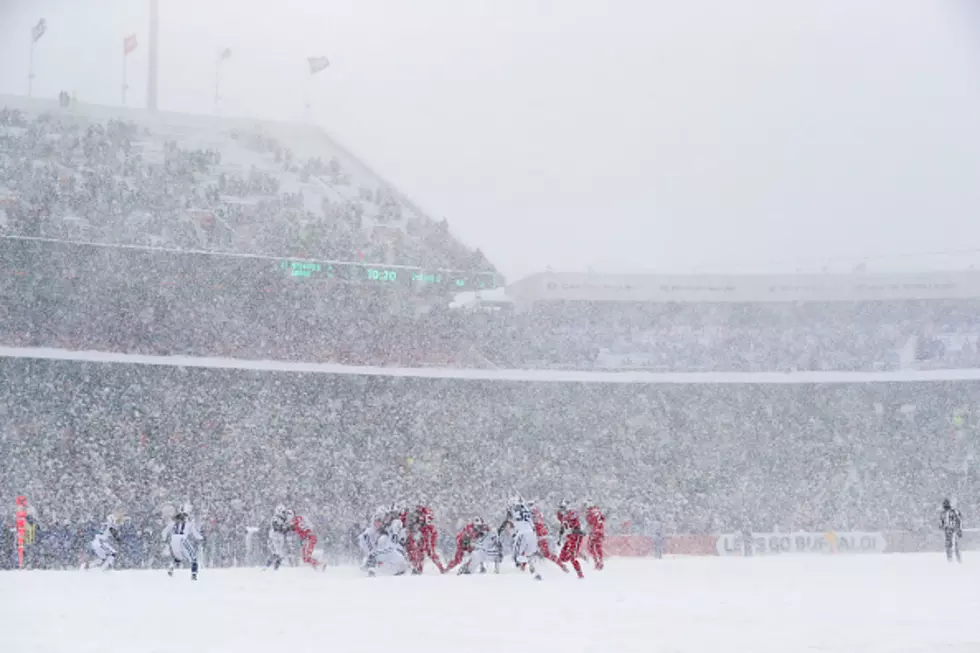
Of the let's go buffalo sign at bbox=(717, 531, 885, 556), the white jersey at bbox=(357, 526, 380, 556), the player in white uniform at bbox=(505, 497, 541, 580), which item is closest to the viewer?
the player in white uniform at bbox=(505, 497, 541, 580)

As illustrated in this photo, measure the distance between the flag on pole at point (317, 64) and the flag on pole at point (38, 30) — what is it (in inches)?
411

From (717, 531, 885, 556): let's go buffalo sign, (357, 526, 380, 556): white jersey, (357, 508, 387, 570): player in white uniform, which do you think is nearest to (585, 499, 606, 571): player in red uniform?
(357, 508, 387, 570): player in white uniform

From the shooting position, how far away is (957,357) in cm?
4012

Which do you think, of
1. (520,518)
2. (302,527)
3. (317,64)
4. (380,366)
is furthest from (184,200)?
(520,518)

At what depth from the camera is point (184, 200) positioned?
1449 inches

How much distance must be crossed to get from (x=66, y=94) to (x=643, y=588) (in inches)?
1146

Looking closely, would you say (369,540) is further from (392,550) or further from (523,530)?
(523,530)

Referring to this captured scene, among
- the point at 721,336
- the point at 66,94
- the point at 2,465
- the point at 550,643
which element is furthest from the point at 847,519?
the point at 66,94

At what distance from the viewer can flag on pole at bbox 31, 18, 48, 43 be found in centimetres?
3833

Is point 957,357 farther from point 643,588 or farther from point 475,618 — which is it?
point 475,618

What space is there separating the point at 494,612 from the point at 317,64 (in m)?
34.5

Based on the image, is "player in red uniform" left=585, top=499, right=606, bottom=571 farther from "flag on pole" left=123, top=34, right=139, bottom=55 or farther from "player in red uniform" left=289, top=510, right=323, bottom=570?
"flag on pole" left=123, top=34, right=139, bottom=55

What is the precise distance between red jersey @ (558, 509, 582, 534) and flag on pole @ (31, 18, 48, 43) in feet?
81.7

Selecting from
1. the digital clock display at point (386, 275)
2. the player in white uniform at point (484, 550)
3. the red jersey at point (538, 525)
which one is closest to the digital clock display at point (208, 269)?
the digital clock display at point (386, 275)
